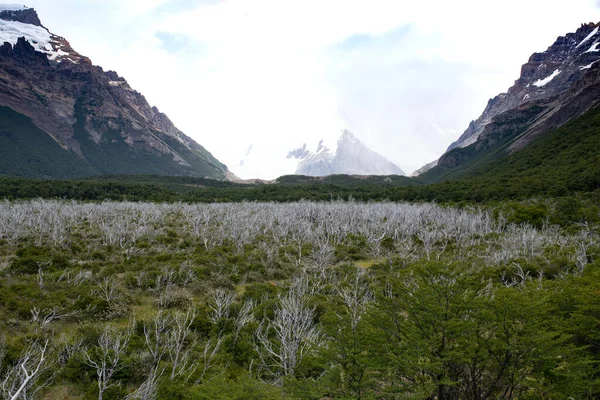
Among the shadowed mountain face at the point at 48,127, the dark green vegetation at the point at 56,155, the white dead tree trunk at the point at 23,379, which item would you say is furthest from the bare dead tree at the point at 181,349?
the shadowed mountain face at the point at 48,127

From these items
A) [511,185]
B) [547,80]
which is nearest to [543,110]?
[547,80]

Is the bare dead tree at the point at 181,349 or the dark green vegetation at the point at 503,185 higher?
the dark green vegetation at the point at 503,185

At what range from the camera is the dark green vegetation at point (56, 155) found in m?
127

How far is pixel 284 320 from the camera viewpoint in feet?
32.3

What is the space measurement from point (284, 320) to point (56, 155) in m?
180

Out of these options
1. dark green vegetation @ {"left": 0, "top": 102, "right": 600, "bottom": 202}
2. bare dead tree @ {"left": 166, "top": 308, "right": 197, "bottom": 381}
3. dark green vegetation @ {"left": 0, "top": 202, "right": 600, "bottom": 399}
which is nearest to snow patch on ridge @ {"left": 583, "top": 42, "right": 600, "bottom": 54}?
A: dark green vegetation @ {"left": 0, "top": 102, "right": 600, "bottom": 202}

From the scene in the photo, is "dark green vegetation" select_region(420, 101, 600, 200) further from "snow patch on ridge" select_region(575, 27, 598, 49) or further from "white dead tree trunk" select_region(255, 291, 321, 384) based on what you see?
"snow patch on ridge" select_region(575, 27, 598, 49)

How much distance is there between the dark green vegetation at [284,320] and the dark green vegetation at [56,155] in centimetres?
12810

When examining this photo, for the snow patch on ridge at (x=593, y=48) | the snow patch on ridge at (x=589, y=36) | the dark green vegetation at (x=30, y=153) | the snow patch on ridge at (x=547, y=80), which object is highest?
the snow patch on ridge at (x=589, y=36)

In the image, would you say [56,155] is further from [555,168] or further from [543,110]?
[543,110]

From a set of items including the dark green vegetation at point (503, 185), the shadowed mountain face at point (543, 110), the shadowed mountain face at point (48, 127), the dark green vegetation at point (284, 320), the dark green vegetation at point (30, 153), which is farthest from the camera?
the shadowed mountain face at point (48, 127)

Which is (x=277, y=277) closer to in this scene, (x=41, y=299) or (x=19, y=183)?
(x=41, y=299)

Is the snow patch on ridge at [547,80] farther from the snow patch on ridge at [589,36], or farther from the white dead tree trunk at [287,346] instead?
the white dead tree trunk at [287,346]

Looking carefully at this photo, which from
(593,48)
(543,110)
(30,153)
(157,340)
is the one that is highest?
(593,48)
